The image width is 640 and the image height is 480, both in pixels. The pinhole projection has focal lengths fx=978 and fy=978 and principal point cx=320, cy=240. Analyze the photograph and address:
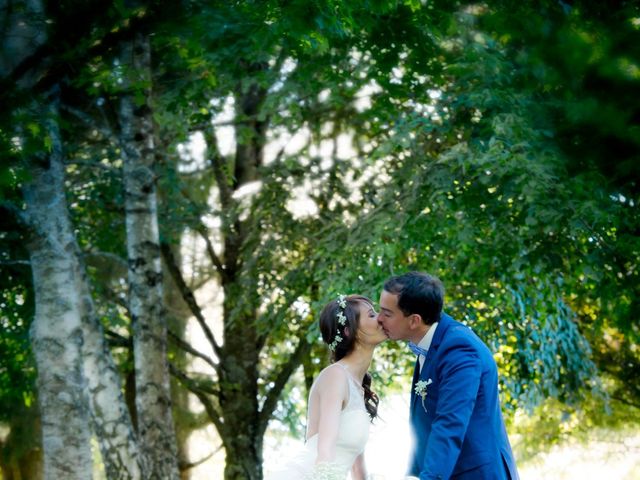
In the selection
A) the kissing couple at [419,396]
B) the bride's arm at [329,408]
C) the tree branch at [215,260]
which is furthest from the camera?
the tree branch at [215,260]

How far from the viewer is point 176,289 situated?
1716 cm

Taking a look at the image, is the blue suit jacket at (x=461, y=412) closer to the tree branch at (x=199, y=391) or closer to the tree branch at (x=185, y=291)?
the tree branch at (x=199, y=391)

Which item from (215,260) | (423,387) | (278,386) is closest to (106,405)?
(423,387)

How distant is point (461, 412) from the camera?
4.32 m

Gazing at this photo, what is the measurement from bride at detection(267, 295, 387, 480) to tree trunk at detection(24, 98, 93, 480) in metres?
2.56

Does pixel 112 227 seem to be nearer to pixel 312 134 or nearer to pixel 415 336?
pixel 312 134

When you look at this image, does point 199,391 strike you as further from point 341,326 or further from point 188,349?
point 341,326

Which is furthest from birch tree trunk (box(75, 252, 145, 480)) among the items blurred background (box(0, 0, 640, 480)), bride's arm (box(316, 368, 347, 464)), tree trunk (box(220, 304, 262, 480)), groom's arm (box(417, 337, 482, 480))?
tree trunk (box(220, 304, 262, 480))

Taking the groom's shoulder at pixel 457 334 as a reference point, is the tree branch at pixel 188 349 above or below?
above

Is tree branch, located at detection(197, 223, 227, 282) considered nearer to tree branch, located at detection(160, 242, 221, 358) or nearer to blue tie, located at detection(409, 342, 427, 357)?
tree branch, located at detection(160, 242, 221, 358)

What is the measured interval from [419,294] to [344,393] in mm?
995

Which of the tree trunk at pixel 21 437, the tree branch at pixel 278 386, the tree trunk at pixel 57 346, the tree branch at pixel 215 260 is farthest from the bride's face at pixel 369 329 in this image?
the tree trunk at pixel 21 437

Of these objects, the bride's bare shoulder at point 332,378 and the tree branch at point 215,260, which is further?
the tree branch at point 215,260

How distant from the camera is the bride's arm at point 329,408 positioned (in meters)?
5.23
